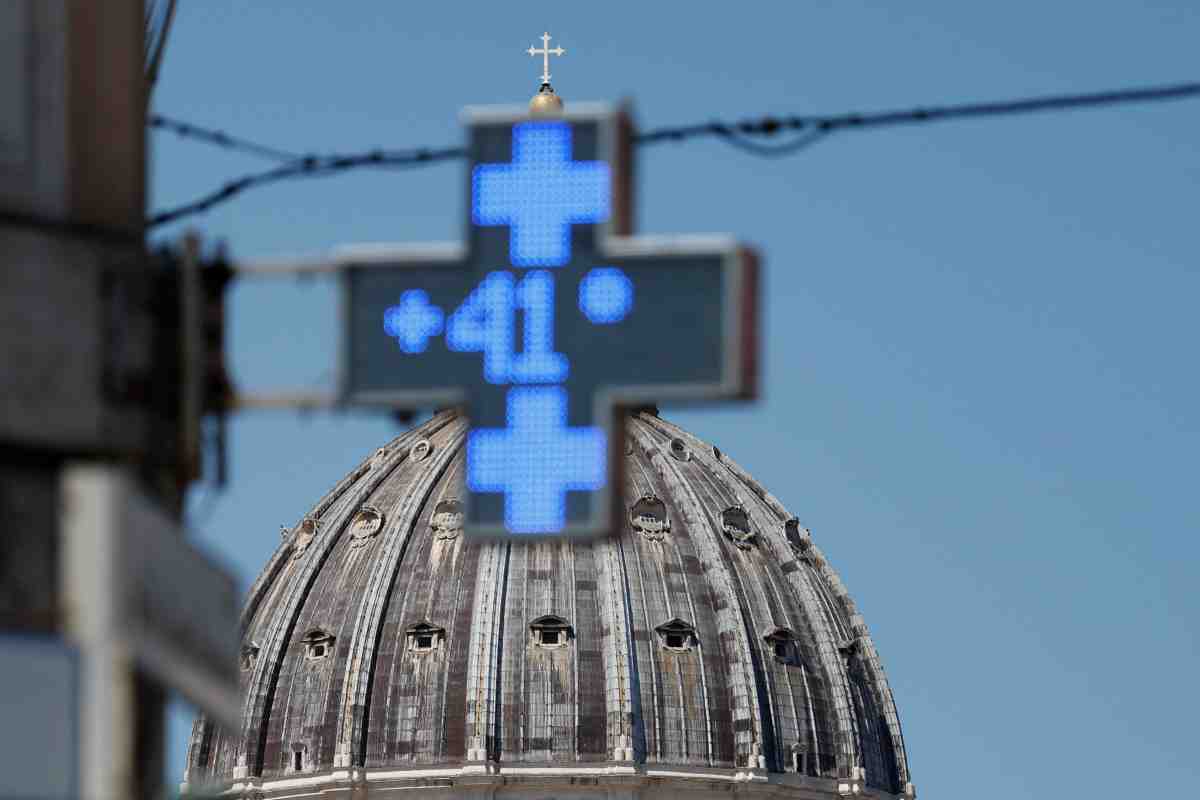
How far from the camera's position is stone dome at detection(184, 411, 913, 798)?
123375mm

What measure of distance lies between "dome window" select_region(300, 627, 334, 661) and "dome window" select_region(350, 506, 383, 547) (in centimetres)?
446

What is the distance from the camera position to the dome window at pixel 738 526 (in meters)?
131

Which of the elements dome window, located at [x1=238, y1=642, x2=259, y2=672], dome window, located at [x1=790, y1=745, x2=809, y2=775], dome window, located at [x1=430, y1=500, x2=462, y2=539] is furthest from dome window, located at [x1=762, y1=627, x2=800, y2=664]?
dome window, located at [x1=238, y1=642, x2=259, y2=672]

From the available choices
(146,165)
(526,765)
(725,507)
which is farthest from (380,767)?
(146,165)

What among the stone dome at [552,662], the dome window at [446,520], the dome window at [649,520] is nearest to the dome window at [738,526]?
the stone dome at [552,662]

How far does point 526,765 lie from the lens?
123m

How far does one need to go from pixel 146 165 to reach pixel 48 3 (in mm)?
982

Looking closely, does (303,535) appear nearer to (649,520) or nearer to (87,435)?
(649,520)

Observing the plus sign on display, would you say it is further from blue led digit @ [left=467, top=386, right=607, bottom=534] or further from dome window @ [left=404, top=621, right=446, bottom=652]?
dome window @ [left=404, top=621, right=446, bottom=652]

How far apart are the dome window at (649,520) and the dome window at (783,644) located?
5463mm

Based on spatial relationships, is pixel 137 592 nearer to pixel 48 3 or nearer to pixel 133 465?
pixel 133 465

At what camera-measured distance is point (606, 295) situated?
567 inches

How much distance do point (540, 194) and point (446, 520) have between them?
376 ft

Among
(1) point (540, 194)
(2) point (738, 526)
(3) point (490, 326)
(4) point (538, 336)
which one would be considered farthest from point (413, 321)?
(2) point (738, 526)
